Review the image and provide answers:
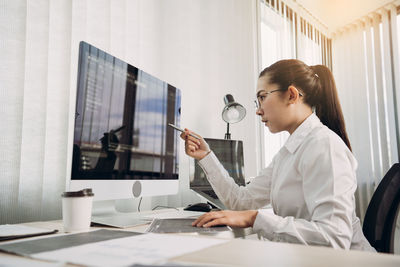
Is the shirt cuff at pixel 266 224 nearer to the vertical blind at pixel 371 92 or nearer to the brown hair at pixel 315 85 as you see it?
the brown hair at pixel 315 85

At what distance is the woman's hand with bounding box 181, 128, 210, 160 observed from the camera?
132 centimetres

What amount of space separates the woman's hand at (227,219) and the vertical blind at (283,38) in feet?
5.28

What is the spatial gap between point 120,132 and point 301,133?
0.61 metres

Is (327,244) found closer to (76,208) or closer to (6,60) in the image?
(76,208)

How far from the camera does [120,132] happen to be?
0.99 metres

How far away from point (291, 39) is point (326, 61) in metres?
0.81

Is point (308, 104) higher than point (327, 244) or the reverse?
higher

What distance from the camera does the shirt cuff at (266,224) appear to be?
82cm

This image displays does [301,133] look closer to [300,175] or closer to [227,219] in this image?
[300,175]

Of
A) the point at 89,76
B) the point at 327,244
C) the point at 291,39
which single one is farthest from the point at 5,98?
the point at 291,39

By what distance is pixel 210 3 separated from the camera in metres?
2.08

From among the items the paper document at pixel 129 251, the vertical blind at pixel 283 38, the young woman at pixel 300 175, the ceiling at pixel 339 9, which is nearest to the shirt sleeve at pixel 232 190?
the young woman at pixel 300 175

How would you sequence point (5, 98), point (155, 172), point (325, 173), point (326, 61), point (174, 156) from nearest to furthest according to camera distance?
1. point (325, 173)
2. point (5, 98)
3. point (155, 172)
4. point (174, 156)
5. point (326, 61)

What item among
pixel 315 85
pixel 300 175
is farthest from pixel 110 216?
pixel 315 85
